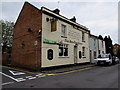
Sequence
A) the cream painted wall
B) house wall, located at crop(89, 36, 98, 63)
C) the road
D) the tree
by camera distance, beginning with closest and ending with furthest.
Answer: the road, the cream painted wall, house wall, located at crop(89, 36, 98, 63), the tree

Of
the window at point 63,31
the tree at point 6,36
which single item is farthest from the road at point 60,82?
the tree at point 6,36

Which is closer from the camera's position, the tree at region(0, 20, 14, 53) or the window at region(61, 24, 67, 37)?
the window at region(61, 24, 67, 37)

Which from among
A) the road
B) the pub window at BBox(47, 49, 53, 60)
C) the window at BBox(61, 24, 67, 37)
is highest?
the window at BBox(61, 24, 67, 37)

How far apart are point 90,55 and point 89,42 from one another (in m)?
2.49

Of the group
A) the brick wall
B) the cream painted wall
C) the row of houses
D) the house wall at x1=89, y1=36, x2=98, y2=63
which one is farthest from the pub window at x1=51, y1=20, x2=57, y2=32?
the house wall at x1=89, y1=36, x2=98, y2=63

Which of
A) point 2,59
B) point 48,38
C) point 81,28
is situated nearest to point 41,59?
point 48,38

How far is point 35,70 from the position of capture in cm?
1083

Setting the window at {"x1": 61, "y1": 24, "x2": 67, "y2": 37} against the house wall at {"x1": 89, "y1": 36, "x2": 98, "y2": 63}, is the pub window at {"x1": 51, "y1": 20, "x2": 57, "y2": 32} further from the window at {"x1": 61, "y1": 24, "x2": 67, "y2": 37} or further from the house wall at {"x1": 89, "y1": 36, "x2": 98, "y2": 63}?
the house wall at {"x1": 89, "y1": 36, "x2": 98, "y2": 63}

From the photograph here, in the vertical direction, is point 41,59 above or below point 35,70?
above

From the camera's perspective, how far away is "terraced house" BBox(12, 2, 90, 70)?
36.1 feet

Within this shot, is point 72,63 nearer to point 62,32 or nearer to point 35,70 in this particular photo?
point 62,32

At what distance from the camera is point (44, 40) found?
10.9m

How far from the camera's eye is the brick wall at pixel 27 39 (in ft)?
36.7

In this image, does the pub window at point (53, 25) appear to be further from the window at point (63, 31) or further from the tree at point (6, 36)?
the tree at point (6, 36)
